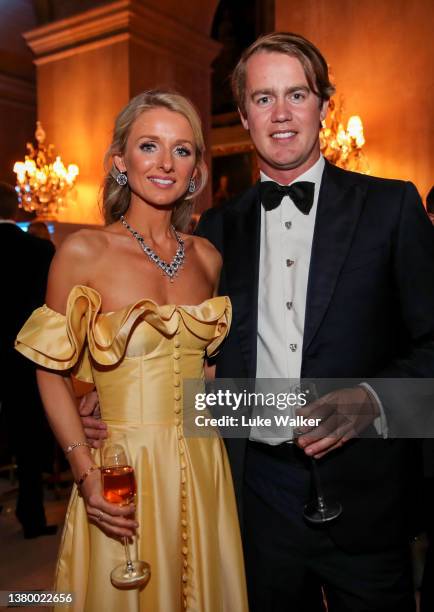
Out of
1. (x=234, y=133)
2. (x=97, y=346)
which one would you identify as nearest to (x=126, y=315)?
(x=97, y=346)

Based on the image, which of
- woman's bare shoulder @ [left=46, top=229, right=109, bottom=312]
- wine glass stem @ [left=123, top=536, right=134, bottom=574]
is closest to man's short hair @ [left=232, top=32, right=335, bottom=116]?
woman's bare shoulder @ [left=46, top=229, right=109, bottom=312]

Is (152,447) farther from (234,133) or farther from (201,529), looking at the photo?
(234,133)

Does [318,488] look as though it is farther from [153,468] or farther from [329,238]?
[329,238]

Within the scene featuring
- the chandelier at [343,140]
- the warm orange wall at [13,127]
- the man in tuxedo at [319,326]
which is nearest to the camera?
the man in tuxedo at [319,326]

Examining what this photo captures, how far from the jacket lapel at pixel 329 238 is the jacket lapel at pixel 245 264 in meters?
0.20

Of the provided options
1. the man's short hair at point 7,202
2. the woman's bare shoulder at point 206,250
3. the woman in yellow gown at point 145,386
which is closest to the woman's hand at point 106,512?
the woman in yellow gown at point 145,386

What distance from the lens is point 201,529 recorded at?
192 centimetres

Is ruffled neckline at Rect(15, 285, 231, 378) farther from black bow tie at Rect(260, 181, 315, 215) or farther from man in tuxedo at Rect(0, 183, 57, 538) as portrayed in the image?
man in tuxedo at Rect(0, 183, 57, 538)

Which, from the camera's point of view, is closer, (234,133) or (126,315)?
(126,315)

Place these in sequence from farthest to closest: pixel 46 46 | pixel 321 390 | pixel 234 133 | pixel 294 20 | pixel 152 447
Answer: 1. pixel 234 133
2. pixel 46 46
3. pixel 294 20
4. pixel 152 447
5. pixel 321 390

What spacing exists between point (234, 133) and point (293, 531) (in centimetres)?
1569

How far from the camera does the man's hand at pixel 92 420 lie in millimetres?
1938

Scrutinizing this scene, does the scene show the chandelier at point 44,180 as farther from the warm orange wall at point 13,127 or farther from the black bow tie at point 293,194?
the black bow tie at point 293,194

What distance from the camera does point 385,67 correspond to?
658cm
